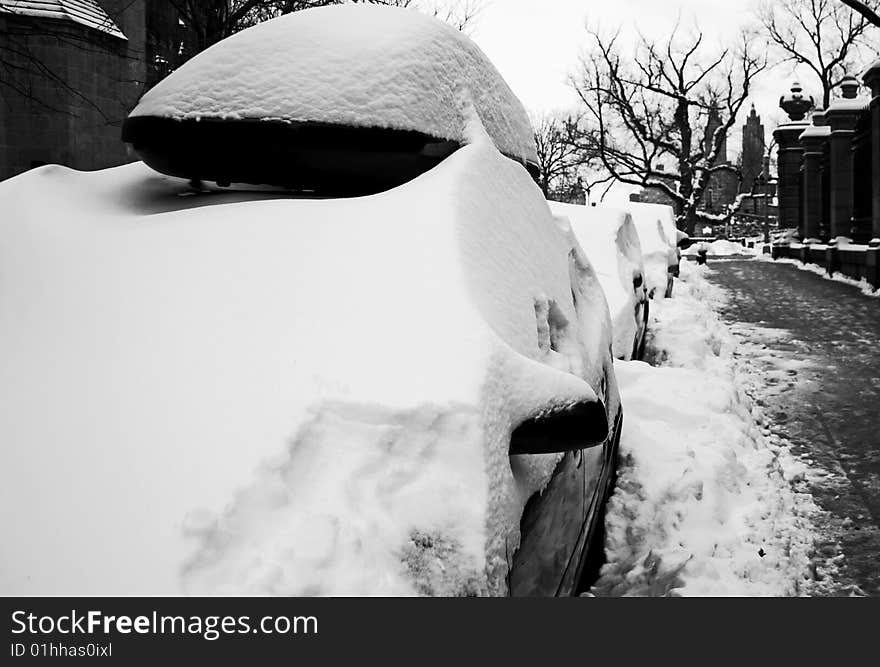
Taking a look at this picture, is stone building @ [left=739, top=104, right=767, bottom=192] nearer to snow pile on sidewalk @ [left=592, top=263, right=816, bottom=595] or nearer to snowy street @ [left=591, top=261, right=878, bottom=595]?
snowy street @ [left=591, top=261, right=878, bottom=595]

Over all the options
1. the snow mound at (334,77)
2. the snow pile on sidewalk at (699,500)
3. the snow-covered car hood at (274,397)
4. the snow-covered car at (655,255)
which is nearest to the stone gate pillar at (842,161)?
the snow-covered car at (655,255)

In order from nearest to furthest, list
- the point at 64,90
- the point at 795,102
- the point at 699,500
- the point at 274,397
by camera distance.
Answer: the point at 274,397
the point at 699,500
the point at 64,90
the point at 795,102

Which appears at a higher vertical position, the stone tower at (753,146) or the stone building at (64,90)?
the stone tower at (753,146)

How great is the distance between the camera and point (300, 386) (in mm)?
1945

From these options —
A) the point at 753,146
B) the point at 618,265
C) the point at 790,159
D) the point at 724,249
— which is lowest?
the point at 724,249

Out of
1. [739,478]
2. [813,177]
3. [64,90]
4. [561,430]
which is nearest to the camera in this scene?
[561,430]

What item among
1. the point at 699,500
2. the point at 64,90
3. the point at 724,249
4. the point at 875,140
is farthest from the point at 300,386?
the point at 724,249

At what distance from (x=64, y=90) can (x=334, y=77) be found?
56.8ft

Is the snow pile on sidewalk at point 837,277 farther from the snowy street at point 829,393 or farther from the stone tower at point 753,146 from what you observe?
the stone tower at point 753,146

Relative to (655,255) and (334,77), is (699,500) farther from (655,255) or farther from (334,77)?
(655,255)

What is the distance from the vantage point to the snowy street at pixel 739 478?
141 inches

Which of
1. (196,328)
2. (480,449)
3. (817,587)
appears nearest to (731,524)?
(817,587)

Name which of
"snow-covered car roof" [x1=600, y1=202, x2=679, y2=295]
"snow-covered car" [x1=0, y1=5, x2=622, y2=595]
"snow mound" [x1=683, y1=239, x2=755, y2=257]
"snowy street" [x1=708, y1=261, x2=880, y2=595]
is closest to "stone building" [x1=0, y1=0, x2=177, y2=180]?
"snow-covered car roof" [x1=600, y1=202, x2=679, y2=295]

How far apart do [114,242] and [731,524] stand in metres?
2.99
